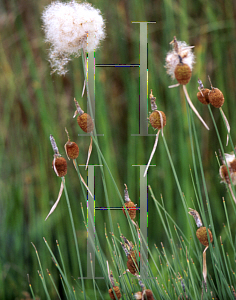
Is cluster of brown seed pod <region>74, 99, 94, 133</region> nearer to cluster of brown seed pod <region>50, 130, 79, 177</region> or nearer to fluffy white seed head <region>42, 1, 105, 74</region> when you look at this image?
cluster of brown seed pod <region>50, 130, 79, 177</region>

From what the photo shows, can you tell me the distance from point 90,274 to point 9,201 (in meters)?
0.35

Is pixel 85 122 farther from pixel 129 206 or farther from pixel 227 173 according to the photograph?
pixel 227 173

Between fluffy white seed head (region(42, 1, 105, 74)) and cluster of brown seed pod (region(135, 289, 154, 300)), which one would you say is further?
fluffy white seed head (region(42, 1, 105, 74))

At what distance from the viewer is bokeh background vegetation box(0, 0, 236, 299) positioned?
92 centimetres

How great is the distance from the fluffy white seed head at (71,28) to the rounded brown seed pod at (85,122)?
0.20 metres

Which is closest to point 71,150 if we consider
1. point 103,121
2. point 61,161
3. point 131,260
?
point 61,161

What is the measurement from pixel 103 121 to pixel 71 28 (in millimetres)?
281

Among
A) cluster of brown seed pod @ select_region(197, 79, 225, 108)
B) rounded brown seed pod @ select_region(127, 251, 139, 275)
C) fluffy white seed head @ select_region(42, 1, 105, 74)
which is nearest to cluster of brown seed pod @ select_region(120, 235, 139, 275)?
rounded brown seed pod @ select_region(127, 251, 139, 275)

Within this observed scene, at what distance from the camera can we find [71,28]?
81 cm

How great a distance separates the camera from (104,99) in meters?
0.92

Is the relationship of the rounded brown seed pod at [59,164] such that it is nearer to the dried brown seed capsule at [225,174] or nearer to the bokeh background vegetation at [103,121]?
the bokeh background vegetation at [103,121]

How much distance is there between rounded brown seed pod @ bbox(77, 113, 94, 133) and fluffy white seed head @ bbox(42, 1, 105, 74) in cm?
20

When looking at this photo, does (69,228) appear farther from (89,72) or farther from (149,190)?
(89,72)

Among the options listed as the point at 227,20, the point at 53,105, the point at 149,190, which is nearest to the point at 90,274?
the point at 149,190
